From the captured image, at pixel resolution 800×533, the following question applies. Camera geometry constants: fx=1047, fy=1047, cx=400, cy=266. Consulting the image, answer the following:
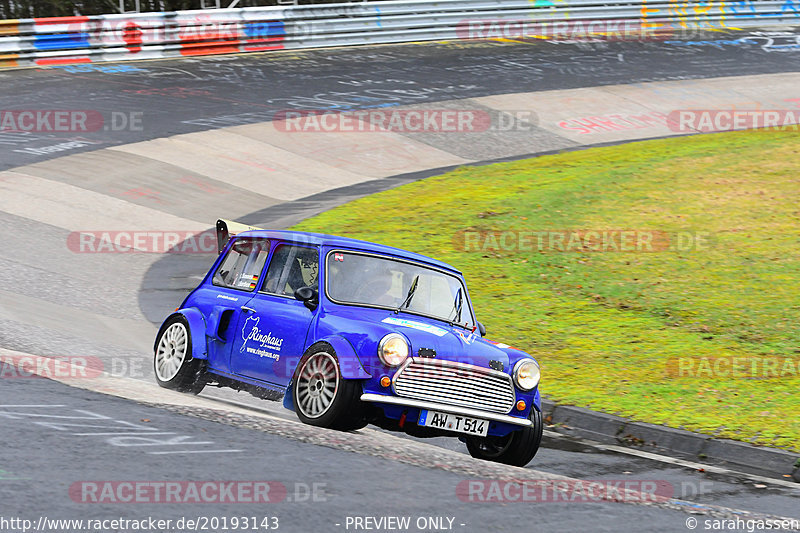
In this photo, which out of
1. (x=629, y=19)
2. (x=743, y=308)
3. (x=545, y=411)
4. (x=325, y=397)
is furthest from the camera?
(x=629, y=19)

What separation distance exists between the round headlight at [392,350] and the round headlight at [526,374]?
958 mm

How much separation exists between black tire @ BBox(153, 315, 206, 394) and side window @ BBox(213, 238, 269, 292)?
53 cm

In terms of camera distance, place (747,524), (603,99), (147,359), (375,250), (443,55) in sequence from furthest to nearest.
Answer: (443,55)
(603,99)
(147,359)
(375,250)
(747,524)

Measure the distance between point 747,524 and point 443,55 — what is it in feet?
85.2

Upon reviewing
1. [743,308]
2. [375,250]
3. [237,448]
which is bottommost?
[743,308]

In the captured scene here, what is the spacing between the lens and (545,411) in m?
9.90

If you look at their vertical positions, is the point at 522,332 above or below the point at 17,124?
below

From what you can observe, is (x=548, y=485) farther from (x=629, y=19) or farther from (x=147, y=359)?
(x=629, y=19)

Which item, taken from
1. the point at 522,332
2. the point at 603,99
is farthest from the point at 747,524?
the point at 603,99

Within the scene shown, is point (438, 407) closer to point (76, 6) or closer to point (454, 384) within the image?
point (454, 384)

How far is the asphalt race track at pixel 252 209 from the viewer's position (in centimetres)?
651

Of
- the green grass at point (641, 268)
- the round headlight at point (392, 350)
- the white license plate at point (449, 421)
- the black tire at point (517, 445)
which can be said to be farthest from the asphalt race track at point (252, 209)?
the green grass at point (641, 268)

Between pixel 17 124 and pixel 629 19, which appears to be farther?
pixel 629 19

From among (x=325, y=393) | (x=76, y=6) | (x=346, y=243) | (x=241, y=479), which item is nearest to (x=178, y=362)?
(x=346, y=243)
